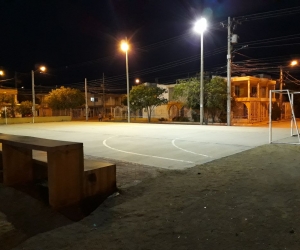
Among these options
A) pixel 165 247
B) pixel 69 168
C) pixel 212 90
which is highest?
pixel 212 90

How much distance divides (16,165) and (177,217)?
14.3 feet

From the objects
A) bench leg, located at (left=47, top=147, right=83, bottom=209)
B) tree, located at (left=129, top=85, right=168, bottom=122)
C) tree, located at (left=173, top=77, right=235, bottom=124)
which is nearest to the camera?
bench leg, located at (left=47, top=147, right=83, bottom=209)

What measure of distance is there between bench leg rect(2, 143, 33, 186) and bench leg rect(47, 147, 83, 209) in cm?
210

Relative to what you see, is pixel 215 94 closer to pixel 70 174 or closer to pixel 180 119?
pixel 180 119

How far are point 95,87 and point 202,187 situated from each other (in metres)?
64.9

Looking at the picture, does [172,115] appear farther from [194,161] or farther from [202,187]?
[202,187]

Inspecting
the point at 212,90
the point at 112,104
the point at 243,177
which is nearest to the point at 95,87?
the point at 112,104

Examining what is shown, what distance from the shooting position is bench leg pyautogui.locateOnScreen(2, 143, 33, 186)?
729 cm

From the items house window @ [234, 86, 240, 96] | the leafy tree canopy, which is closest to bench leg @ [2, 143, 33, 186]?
the leafy tree canopy

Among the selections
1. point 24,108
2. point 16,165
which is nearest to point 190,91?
point 24,108

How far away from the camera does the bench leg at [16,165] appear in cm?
729

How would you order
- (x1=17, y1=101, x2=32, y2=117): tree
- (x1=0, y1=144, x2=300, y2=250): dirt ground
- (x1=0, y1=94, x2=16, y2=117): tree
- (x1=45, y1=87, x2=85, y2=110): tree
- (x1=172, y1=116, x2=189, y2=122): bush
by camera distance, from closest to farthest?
1. (x1=0, y1=144, x2=300, y2=250): dirt ground
2. (x1=172, y1=116, x2=189, y2=122): bush
3. (x1=0, y1=94, x2=16, y2=117): tree
4. (x1=17, y1=101, x2=32, y2=117): tree
5. (x1=45, y1=87, x2=85, y2=110): tree

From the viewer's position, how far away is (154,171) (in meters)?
8.55

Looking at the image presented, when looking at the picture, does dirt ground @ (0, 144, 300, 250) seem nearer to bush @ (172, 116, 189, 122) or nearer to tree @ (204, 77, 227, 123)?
tree @ (204, 77, 227, 123)
